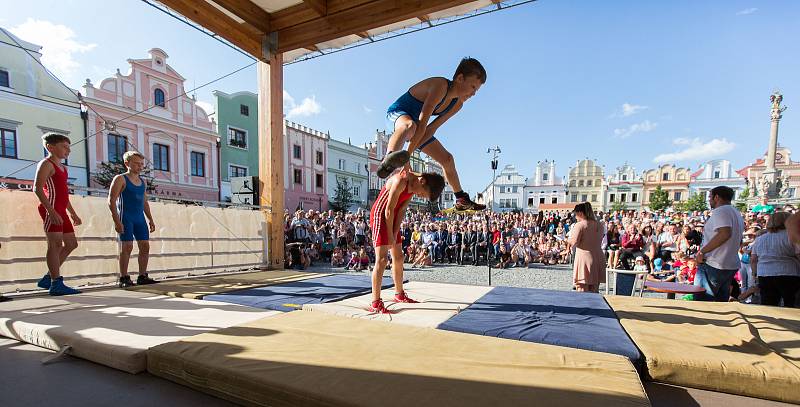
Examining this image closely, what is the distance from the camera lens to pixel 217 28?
4809 millimetres

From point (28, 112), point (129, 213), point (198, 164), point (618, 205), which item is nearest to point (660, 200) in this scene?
point (618, 205)

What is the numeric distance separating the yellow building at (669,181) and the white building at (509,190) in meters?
16.2

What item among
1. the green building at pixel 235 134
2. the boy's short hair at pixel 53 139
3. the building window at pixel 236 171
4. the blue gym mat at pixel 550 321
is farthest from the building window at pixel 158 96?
the blue gym mat at pixel 550 321

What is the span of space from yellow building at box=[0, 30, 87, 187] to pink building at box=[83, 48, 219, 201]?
1.97 feet

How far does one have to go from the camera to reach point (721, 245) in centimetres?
329

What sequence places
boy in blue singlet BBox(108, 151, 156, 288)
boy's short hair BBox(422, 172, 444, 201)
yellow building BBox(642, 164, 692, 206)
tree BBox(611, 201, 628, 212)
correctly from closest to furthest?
1. boy's short hair BBox(422, 172, 444, 201)
2. boy in blue singlet BBox(108, 151, 156, 288)
3. yellow building BBox(642, 164, 692, 206)
4. tree BBox(611, 201, 628, 212)

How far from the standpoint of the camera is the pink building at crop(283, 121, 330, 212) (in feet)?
82.5

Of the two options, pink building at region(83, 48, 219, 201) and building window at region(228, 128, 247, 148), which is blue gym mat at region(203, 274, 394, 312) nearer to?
pink building at region(83, 48, 219, 201)

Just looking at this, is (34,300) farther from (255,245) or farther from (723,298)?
(723,298)

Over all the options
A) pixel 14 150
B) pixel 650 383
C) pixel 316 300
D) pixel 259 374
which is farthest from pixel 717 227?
pixel 14 150

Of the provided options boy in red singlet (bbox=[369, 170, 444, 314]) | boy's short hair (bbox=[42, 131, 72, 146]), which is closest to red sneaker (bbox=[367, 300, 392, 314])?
boy in red singlet (bbox=[369, 170, 444, 314])

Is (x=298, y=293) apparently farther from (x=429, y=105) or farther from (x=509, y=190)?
(x=509, y=190)

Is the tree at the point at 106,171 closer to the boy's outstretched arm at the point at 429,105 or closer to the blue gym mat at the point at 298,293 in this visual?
the blue gym mat at the point at 298,293

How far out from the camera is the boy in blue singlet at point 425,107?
2352 mm
